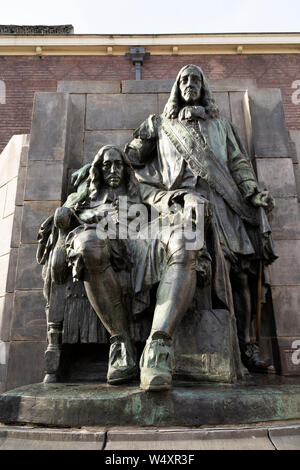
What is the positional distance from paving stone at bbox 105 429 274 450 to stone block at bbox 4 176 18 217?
11.8 ft

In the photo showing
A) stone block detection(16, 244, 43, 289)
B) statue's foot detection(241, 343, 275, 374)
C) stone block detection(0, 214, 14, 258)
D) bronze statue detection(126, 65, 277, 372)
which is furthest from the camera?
stone block detection(0, 214, 14, 258)

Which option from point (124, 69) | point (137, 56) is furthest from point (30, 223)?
point (137, 56)

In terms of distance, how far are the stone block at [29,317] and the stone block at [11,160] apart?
1.76 m

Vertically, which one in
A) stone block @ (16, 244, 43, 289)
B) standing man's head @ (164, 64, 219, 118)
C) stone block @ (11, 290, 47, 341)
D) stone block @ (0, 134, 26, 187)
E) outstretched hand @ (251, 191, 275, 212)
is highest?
standing man's head @ (164, 64, 219, 118)

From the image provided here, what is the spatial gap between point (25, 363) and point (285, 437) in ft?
8.80

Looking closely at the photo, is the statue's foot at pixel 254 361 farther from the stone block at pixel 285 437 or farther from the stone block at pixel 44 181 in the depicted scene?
the stone block at pixel 44 181

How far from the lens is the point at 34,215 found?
184 inches

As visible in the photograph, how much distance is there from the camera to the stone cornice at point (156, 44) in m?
13.6

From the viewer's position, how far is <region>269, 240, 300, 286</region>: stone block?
4.53m

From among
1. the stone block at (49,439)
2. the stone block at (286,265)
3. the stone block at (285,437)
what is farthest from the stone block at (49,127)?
the stone block at (285,437)

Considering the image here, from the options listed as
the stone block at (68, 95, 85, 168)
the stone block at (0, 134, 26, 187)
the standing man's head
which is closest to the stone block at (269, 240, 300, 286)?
the standing man's head

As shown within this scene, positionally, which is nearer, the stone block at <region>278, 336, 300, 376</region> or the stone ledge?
the stone ledge

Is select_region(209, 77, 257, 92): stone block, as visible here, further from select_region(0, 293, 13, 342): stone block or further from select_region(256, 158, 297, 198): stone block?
select_region(0, 293, 13, 342): stone block
